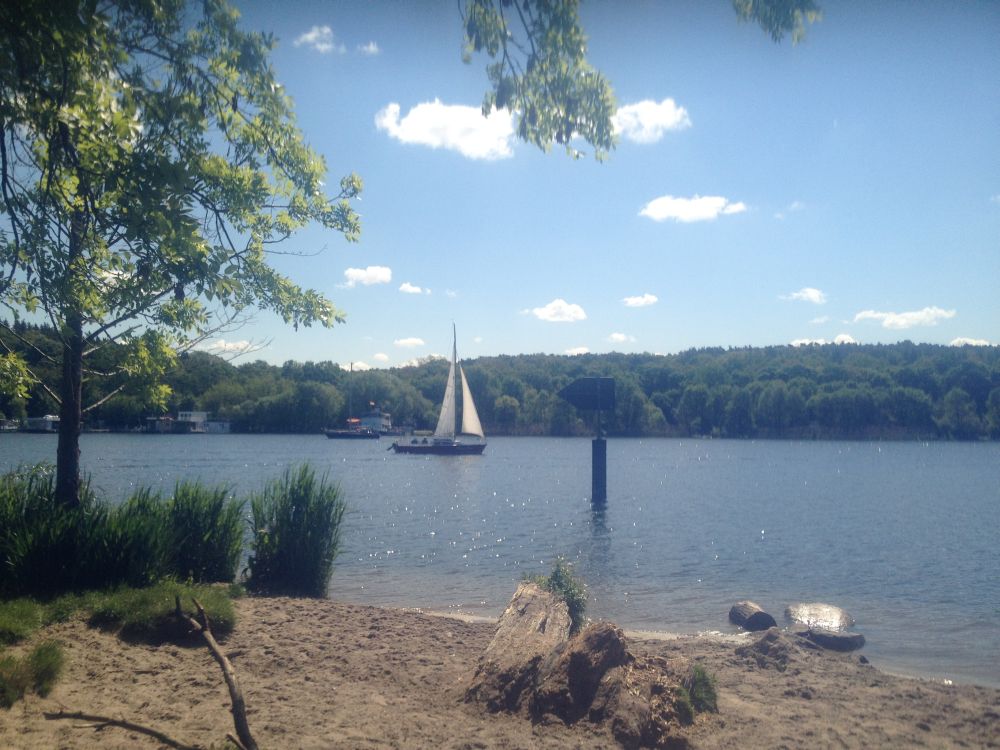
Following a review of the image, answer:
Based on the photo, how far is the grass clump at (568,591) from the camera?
877cm

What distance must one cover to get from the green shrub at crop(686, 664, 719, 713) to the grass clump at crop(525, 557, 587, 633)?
7.15 feet

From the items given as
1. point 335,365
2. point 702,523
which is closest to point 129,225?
point 702,523

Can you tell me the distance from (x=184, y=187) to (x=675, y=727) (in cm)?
543

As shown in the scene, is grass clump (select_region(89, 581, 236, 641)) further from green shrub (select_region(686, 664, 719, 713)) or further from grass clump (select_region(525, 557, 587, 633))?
green shrub (select_region(686, 664, 719, 713))

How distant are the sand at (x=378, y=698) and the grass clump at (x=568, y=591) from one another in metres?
0.95

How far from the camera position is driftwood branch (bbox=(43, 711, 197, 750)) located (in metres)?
4.80

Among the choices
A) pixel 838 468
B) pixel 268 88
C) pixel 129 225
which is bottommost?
pixel 838 468

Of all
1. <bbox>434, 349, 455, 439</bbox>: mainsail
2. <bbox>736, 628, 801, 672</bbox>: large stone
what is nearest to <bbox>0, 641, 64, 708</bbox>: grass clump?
<bbox>736, 628, 801, 672</bbox>: large stone

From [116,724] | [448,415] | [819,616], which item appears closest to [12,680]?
[116,724]

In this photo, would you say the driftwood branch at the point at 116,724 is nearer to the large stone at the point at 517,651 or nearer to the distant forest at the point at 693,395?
the large stone at the point at 517,651

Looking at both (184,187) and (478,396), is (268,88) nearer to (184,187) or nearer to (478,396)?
(184,187)

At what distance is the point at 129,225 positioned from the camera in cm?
552

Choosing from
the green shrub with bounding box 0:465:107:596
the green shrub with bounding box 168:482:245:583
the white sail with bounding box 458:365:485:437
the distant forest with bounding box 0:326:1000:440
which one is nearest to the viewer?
the green shrub with bounding box 0:465:107:596

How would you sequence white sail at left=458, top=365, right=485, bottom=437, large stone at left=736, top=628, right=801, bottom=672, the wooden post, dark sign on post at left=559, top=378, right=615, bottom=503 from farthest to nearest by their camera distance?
white sail at left=458, top=365, right=485, bottom=437 → the wooden post → dark sign on post at left=559, top=378, right=615, bottom=503 → large stone at left=736, top=628, right=801, bottom=672
